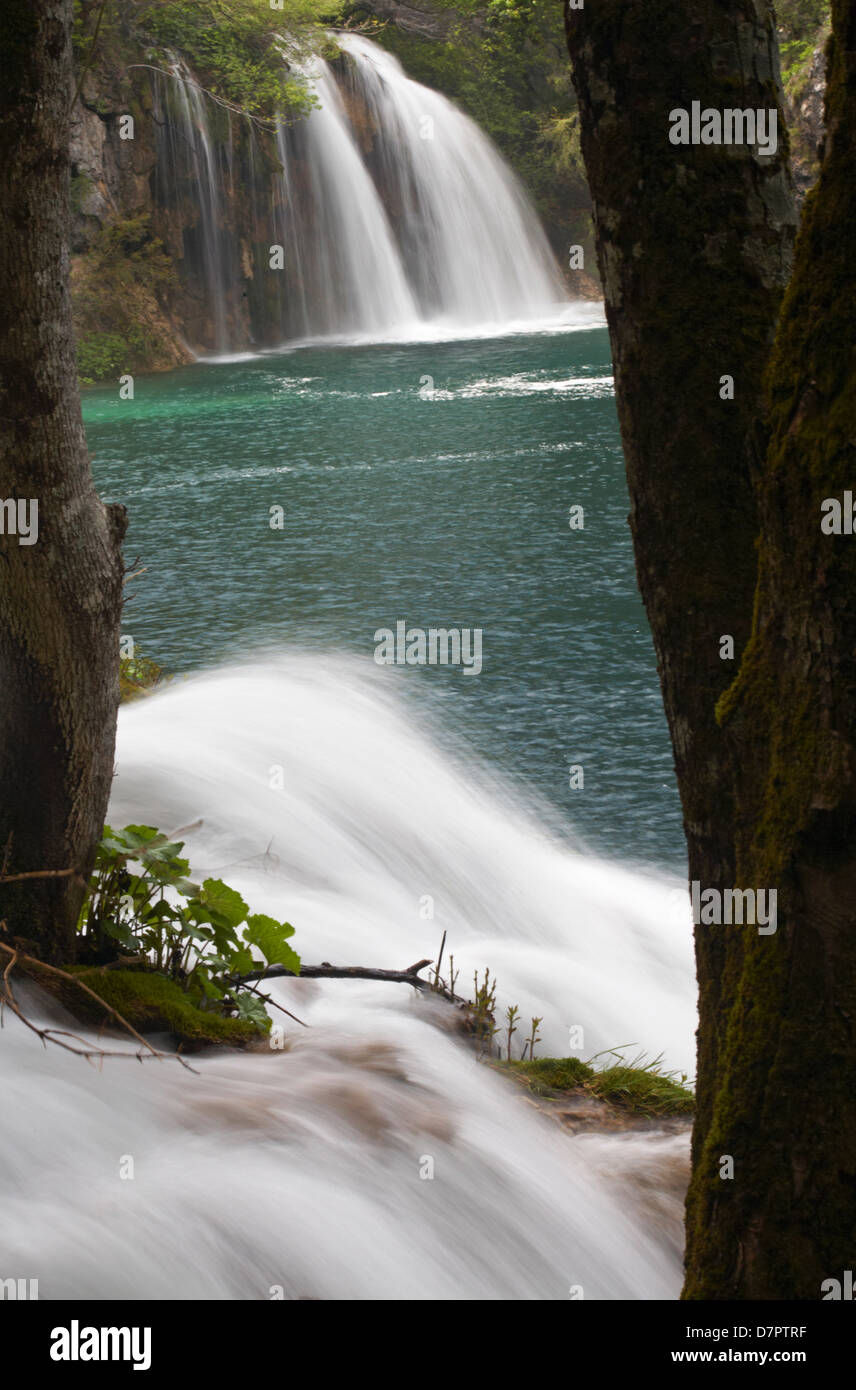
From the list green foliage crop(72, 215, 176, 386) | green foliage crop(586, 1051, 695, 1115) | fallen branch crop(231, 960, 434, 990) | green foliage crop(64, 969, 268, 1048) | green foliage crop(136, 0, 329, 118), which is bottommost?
green foliage crop(586, 1051, 695, 1115)

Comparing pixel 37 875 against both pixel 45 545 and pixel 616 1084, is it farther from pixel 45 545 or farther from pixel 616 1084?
pixel 616 1084

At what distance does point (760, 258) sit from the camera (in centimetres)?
238

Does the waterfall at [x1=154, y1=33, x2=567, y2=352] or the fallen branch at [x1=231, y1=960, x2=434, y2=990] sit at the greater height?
the waterfall at [x1=154, y1=33, x2=567, y2=352]

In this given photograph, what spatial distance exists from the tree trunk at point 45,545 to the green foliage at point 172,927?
19cm

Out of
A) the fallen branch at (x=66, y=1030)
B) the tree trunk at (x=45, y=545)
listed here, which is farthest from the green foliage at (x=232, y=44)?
the fallen branch at (x=66, y=1030)

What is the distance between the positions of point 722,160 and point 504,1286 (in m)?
2.83

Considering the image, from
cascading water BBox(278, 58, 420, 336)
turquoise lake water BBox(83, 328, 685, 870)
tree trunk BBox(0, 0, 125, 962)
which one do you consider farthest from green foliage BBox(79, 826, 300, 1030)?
cascading water BBox(278, 58, 420, 336)

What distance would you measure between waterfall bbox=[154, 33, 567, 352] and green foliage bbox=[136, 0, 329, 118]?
722mm

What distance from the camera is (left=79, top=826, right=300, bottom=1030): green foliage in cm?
438

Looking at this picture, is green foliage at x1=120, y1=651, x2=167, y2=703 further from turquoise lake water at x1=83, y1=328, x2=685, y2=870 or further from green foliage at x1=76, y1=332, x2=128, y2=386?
green foliage at x1=76, y1=332, x2=128, y2=386

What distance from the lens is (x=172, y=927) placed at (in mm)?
4566

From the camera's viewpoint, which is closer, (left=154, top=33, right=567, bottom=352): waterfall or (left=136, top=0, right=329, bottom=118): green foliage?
(left=136, top=0, right=329, bottom=118): green foliage

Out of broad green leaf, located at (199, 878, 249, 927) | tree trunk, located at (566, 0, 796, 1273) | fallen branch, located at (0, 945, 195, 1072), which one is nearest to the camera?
tree trunk, located at (566, 0, 796, 1273)
